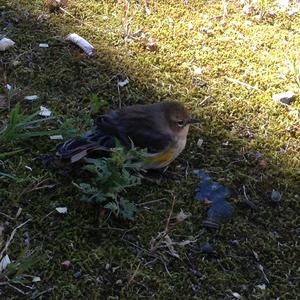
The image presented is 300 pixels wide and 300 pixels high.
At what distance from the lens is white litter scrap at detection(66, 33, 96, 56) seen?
4.26 m

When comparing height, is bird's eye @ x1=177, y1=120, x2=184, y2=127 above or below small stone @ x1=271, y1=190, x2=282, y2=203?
above

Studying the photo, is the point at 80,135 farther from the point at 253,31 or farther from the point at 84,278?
the point at 253,31

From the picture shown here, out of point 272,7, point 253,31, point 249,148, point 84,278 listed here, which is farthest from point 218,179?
point 272,7

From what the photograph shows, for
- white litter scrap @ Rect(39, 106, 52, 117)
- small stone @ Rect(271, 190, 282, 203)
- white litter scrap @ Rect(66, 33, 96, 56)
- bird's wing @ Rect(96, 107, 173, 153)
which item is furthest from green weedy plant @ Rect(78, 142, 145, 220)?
white litter scrap @ Rect(66, 33, 96, 56)

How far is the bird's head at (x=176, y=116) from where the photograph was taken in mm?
3490

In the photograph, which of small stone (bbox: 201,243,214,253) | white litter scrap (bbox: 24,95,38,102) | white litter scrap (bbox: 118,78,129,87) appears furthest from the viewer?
white litter scrap (bbox: 118,78,129,87)

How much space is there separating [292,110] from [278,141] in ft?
1.08

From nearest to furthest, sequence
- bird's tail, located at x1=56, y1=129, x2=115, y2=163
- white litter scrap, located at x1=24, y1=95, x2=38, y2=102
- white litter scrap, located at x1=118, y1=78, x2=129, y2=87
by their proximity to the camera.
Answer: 1. bird's tail, located at x1=56, y1=129, x2=115, y2=163
2. white litter scrap, located at x1=24, y1=95, x2=38, y2=102
3. white litter scrap, located at x1=118, y1=78, x2=129, y2=87

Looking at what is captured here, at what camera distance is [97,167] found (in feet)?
10.0

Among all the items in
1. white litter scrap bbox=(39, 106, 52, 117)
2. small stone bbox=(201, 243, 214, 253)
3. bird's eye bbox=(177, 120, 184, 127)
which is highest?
bird's eye bbox=(177, 120, 184, 127)

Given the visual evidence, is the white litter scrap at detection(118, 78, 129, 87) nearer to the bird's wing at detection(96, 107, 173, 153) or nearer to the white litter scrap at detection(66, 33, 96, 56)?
the white litter scrap at detection(66, 33, 96, 56)

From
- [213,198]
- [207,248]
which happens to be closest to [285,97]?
[213,198]

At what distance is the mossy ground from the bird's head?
0.70ft

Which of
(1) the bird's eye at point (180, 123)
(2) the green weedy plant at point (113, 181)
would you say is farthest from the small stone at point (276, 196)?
(2) the green weedy plant at point (113, 181)
